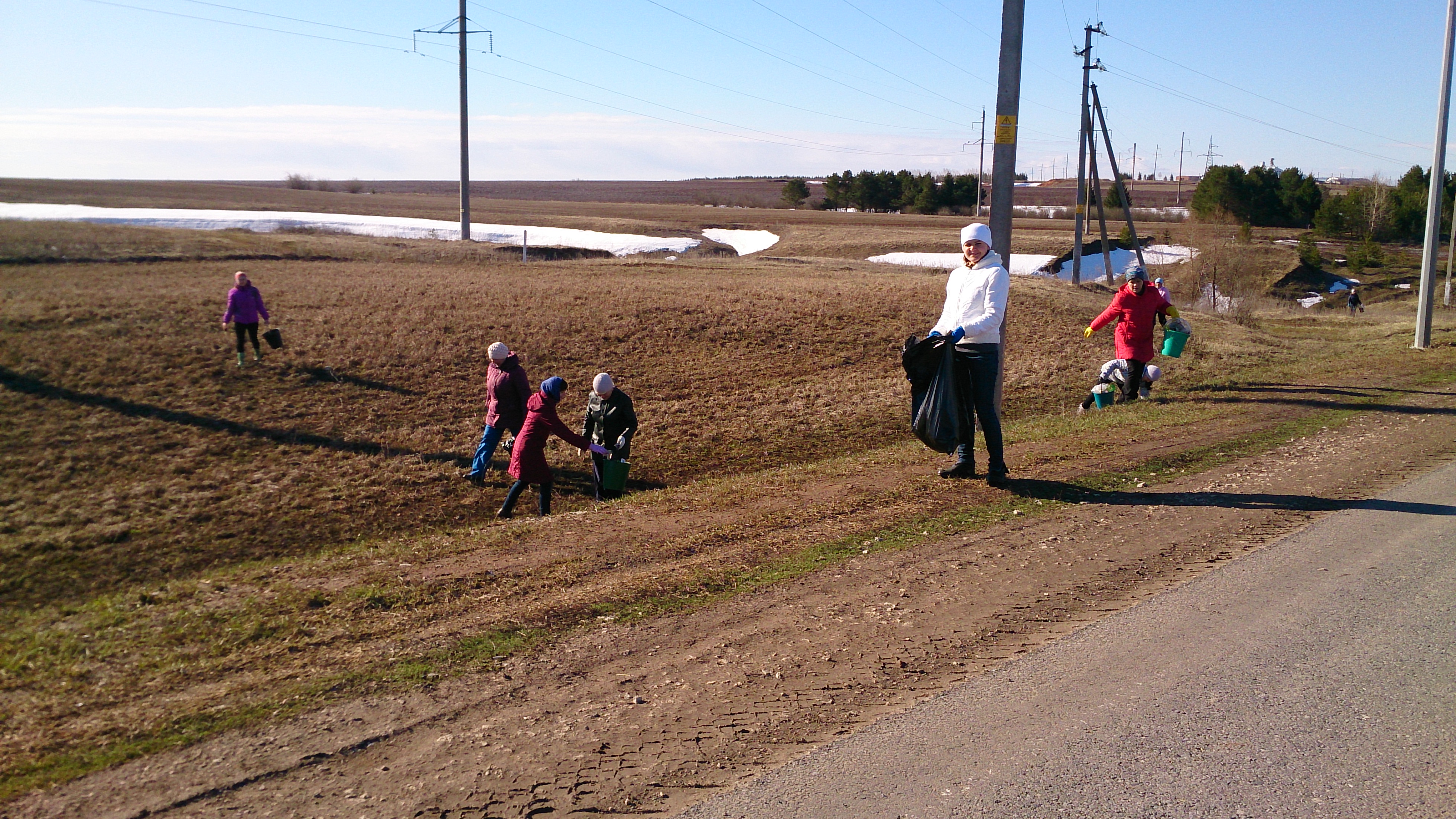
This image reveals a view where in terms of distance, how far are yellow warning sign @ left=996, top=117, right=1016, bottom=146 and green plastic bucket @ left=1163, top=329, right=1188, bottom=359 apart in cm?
463

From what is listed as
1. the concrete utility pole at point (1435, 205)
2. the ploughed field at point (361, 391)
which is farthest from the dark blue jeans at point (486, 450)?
the concrete utility pole at point (1435, 205)

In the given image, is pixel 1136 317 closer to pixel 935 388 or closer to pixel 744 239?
pixel 935 388

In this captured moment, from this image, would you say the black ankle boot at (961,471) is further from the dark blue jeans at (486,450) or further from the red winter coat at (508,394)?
the dark blue jeans at (486,450)

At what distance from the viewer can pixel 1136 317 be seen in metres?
12.4

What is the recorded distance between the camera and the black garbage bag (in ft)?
23.5

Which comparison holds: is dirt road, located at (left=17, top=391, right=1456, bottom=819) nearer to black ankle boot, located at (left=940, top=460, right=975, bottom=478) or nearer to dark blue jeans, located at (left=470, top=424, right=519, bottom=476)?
black ankle boot, located at (left=940, top=460, right=975, bottom=478)

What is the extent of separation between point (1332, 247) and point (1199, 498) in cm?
7185

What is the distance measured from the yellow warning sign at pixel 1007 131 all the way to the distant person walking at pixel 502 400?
5.73 metres

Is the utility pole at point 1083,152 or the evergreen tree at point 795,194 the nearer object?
the utility pole at point 1083,152

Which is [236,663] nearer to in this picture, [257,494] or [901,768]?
[901,768]

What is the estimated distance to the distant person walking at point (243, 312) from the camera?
51.6ft

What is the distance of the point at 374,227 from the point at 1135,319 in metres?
45.6

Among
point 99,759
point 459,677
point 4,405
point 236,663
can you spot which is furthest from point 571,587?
point 4,405

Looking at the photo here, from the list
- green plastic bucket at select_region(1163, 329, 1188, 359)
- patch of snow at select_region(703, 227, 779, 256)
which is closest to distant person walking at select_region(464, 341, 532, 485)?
green plastic bucket at select_region(1163, 329, 1188, 359)
